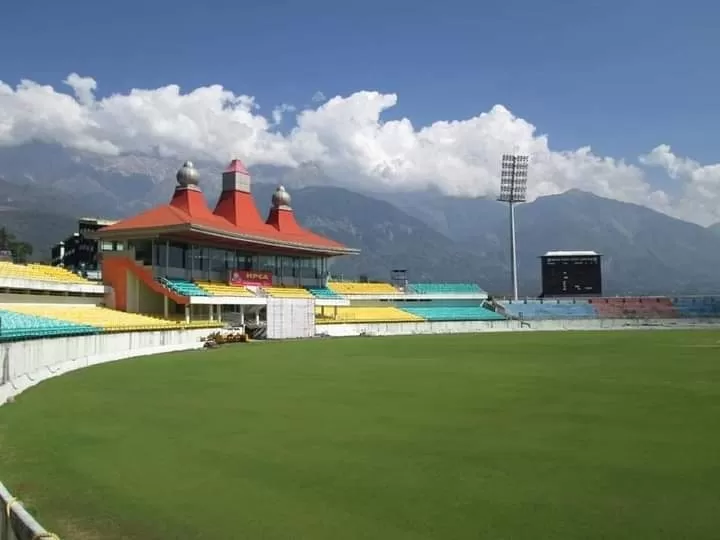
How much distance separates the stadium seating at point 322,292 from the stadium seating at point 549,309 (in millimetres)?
18619

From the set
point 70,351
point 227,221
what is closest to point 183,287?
point 227,221

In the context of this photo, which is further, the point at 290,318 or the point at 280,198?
the point at 280,198

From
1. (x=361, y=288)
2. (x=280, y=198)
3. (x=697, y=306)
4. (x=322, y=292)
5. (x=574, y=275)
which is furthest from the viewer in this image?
(x=697, y=306)

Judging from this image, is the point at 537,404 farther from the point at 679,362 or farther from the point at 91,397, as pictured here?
the point at 679,362

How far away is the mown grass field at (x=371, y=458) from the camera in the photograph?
252 inches

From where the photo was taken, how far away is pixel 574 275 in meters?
62.2

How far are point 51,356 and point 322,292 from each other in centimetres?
3471

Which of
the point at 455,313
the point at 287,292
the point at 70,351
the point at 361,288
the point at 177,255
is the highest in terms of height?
the point at 177,255

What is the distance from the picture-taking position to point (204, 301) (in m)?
40.0

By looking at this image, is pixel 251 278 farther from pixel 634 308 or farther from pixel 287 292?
pixel 634 308

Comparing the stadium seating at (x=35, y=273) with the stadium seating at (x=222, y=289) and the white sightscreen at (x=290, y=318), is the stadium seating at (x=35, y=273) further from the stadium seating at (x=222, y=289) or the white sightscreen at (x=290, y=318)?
the white sightscreen at (x=290, y=318)

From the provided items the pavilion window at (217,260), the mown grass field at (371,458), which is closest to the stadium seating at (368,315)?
the pavilion window at (217,260)

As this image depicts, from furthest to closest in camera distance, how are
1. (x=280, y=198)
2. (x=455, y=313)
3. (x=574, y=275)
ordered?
(x=455, y=313), (x=574, y=275), (x=280, y=198)

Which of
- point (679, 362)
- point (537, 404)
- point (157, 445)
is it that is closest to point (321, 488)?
point (157, 445)
